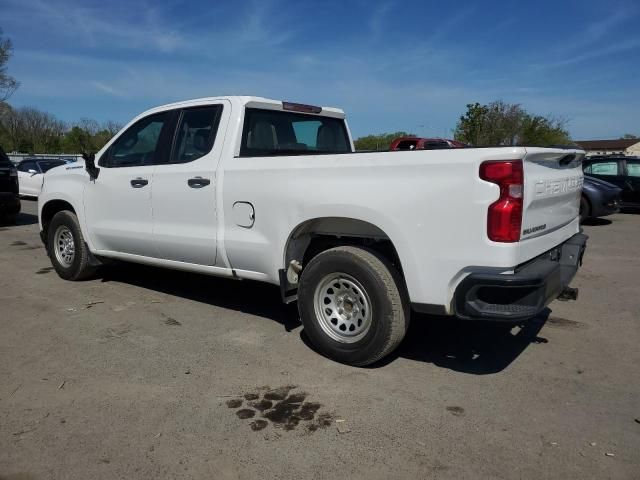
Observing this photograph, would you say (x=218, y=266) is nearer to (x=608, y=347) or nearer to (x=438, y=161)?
(x=438, y=161)

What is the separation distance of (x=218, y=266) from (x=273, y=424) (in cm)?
194

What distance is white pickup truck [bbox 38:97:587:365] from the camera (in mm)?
3312

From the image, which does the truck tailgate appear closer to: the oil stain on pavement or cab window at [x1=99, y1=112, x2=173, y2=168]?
the oil stain on pavement

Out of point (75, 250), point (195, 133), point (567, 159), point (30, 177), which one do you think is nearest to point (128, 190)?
point (195, 133)

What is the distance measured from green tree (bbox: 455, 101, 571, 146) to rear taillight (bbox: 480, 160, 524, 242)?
35328mm

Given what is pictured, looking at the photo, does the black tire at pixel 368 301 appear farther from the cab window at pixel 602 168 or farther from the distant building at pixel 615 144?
the distant building at pixel 615 144

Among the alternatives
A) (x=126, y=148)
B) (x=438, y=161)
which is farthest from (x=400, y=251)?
(x=126, y=148)

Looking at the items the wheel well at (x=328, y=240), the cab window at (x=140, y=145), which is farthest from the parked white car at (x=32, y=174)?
the wheel well at (x=328, y=240)

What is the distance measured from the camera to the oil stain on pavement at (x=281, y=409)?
3.20 meters

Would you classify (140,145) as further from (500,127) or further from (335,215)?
(500,127)

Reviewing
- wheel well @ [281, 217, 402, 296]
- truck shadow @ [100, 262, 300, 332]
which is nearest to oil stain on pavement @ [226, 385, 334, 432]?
wheel well @ [281, 217, 402, 296]

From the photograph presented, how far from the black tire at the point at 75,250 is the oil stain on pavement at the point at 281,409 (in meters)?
3.59

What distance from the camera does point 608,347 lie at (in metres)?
4.46

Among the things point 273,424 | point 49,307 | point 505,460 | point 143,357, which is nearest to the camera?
point 505,460
